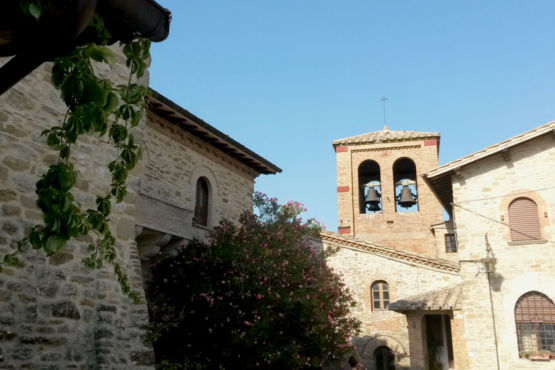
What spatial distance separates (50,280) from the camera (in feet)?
17.2

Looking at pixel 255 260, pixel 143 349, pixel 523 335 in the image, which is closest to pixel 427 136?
pixel 523 335

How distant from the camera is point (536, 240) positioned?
550 inches

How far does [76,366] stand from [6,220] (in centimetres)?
164

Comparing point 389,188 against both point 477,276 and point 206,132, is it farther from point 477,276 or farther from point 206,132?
point 206,132

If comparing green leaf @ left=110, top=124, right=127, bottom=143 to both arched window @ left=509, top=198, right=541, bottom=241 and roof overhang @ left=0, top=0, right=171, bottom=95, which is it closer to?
roof overhang @ left=0, top=0, right=171, bottom=95

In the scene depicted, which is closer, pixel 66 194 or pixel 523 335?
pixel 66 194

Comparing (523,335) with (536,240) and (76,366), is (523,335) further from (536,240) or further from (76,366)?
(76,366)

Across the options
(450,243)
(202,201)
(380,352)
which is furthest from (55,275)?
(450,243)

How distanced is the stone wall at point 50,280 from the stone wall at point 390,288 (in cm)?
1335

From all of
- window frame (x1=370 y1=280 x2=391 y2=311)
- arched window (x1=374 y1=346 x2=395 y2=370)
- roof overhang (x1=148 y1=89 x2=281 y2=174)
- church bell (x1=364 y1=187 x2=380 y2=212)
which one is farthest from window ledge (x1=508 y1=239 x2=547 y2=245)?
church bell (x1=364 y1=187 x2=380 y2=212)

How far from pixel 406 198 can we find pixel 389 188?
114 centimetres

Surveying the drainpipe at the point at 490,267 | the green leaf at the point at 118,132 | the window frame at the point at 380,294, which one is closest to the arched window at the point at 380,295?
the window frame at the point at 380,294

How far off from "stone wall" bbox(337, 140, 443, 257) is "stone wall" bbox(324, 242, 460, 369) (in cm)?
538

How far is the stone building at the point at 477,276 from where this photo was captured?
13719mm
